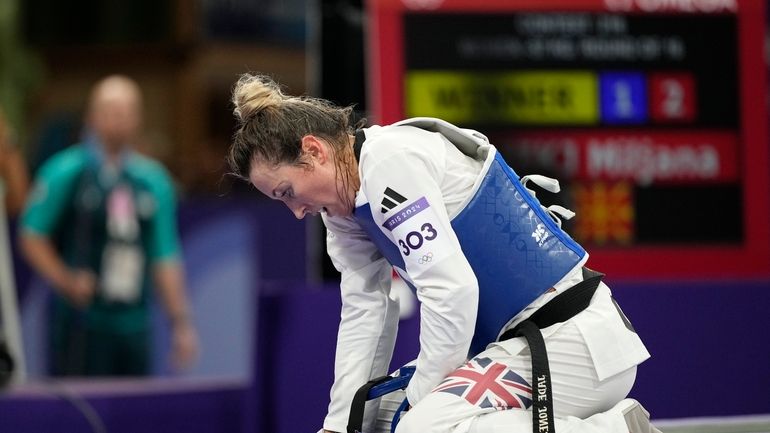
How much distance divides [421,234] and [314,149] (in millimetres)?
370

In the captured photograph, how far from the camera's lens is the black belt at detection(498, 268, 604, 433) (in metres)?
2.71

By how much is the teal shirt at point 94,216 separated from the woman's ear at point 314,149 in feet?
10.3

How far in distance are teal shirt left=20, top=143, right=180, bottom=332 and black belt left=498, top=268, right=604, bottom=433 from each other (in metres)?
3.27

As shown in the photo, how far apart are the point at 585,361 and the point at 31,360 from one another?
477cm

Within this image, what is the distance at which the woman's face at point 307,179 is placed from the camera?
9.27ft

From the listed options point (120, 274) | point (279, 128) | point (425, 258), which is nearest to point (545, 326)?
point (425, 258)

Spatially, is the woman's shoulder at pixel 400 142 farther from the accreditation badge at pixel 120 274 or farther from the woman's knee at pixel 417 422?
the accreditation badge at pixel 120 274

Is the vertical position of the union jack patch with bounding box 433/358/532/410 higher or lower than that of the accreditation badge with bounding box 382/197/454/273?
lower

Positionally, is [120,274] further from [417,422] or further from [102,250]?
[417,422]

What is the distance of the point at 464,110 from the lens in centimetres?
513

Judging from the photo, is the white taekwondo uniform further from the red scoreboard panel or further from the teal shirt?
the teal shirt

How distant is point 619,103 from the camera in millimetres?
5289

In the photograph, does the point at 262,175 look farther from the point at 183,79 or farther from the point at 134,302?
the point at 183,79

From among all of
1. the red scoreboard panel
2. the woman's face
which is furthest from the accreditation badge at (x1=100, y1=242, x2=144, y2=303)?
the woman's face
